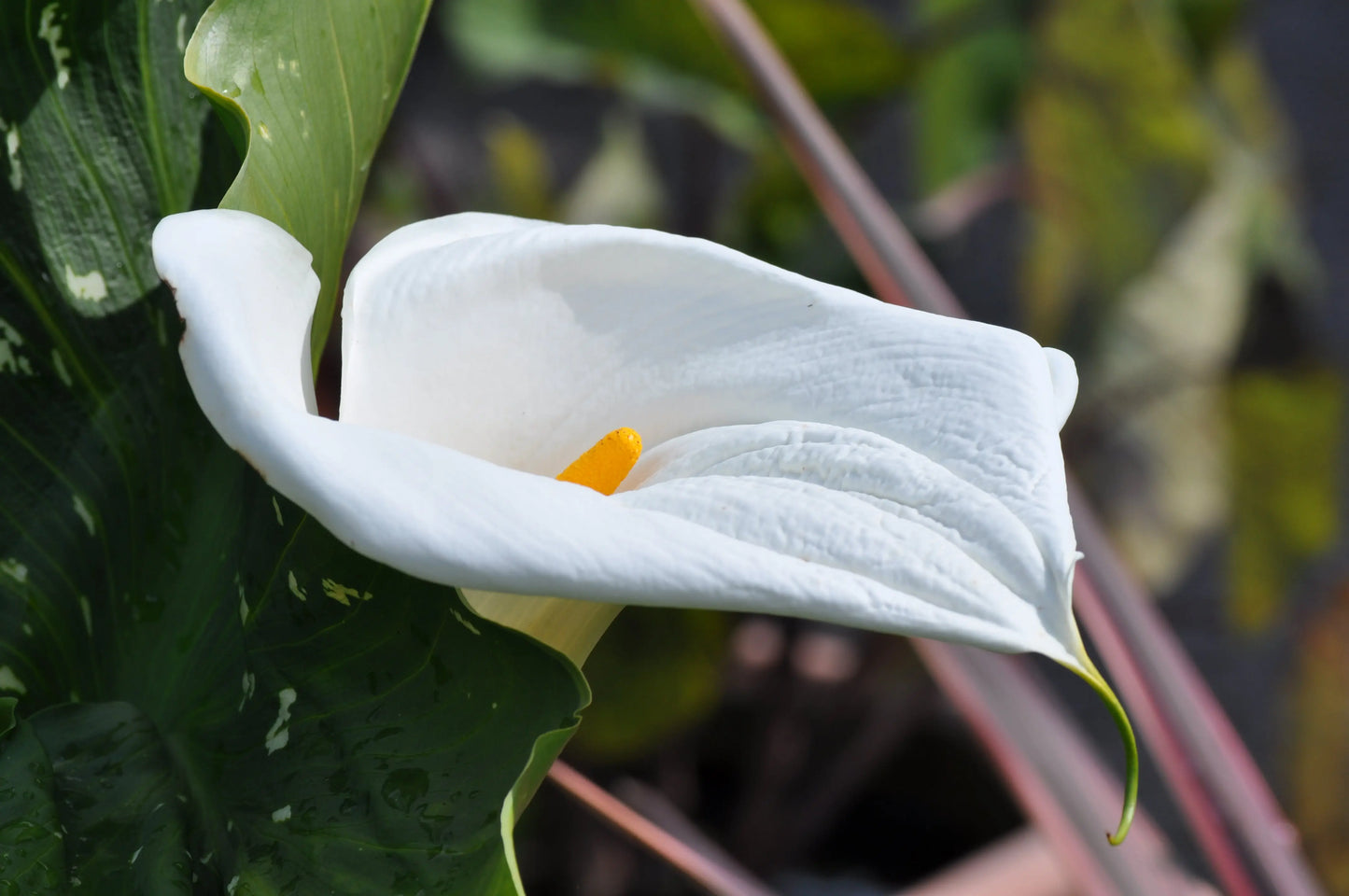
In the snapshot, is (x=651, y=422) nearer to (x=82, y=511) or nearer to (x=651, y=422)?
(x=651, y=422)

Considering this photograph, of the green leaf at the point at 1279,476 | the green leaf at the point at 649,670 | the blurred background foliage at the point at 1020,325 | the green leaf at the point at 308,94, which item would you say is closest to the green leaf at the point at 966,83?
the blurred background foliage at the point at 1020,325

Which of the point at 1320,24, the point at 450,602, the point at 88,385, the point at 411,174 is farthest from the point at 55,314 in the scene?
the point at 1320,24

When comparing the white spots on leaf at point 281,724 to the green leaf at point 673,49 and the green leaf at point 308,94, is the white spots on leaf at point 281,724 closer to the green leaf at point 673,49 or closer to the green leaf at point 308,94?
the green leaf at point 308,94

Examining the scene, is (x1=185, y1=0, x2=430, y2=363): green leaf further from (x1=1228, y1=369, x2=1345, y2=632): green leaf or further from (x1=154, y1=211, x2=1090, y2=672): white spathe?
(x1=1228, y1=369, x2=1345, y2=632): green leaf

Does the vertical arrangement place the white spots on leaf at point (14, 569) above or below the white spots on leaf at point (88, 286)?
below

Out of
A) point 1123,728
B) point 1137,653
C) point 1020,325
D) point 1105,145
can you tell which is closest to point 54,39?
point 1123,728
